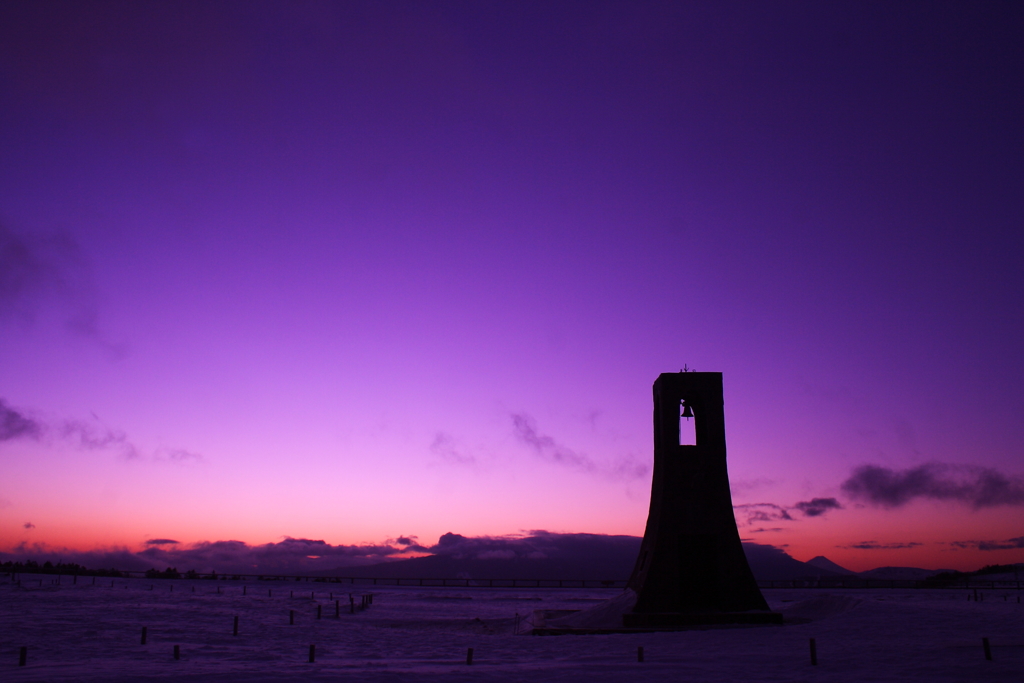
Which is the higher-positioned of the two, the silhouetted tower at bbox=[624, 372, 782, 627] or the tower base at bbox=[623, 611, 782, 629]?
the silhouetted tower at bbox=[624, 372, 782, 627]

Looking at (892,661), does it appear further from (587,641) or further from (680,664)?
(587,641)

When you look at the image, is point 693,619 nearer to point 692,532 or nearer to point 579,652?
point 692,532

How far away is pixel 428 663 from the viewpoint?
2155 cm

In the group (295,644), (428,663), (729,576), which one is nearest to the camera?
(428,663)

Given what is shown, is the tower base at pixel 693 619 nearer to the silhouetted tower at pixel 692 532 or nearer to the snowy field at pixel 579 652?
the silhouetted tower at pixel 692 532

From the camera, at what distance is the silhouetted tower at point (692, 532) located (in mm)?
24422

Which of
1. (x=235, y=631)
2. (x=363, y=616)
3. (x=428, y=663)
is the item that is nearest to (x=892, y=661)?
(x=428, y=663)

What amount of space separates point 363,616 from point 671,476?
33.1 metres

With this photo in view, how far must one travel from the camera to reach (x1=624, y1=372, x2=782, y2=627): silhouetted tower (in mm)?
24422

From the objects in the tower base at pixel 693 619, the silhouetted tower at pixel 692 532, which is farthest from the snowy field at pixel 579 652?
→ the silhouetted tower at pixel 692 532

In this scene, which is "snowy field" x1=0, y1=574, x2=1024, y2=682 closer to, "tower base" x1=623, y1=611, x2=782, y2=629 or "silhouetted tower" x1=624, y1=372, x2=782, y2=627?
"tower base" x1=623, y1=611, x2=782, y2=629

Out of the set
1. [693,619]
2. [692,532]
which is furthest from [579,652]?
[692,532]

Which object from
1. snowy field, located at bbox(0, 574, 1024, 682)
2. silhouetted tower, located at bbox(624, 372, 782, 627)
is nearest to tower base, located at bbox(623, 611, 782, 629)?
silhouetted tower, located at bbox(624, 372, 782, 627)

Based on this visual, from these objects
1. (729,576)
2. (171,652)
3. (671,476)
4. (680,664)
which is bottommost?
(171,652)
